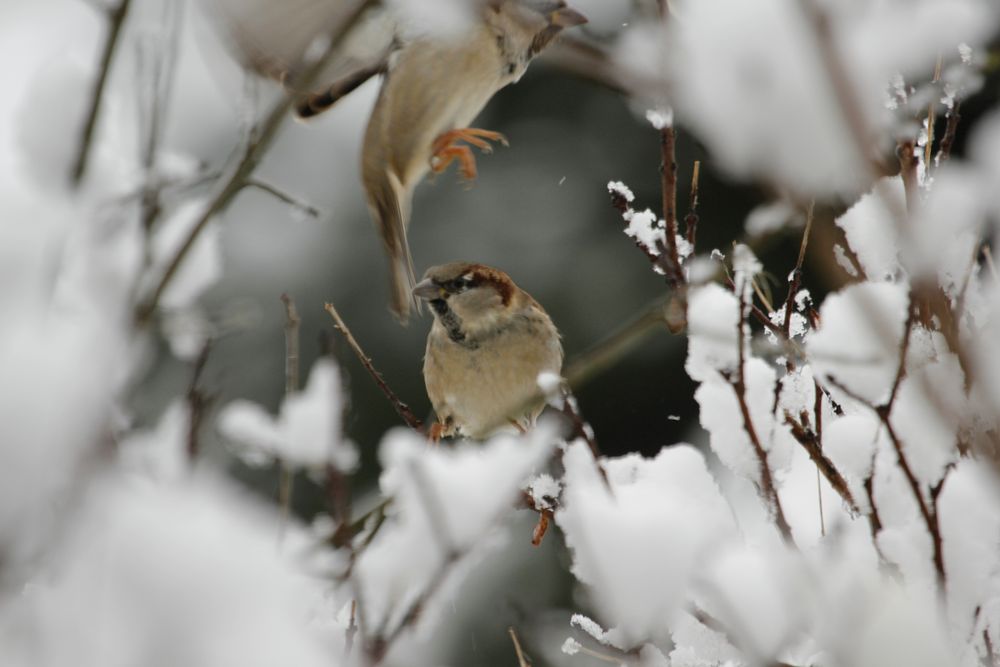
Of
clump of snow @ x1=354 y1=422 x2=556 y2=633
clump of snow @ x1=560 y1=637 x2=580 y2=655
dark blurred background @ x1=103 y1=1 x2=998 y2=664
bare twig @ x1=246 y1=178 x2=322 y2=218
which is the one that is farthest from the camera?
dark blurred background @ x1=103 y1=1 x2=998 y2=664

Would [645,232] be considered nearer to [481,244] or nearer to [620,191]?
[620,191]

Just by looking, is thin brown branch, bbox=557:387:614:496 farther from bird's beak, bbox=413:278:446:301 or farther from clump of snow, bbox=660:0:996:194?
bird's beak, bbox=413:278:446:301

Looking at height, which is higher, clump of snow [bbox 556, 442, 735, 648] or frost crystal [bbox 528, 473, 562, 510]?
clump of snow [bbox 556, 442, 735, 648]

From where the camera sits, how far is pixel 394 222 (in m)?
2.23

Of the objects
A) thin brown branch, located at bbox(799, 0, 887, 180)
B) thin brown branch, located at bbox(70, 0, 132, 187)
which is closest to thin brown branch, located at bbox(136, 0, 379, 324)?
thin brown branch, located at bbox(70, 0, 132, 187)

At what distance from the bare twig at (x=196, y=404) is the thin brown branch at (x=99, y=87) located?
0.27 m

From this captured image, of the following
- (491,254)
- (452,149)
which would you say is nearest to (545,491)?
(452,149)

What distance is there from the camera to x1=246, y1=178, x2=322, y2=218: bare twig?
58.8 inches

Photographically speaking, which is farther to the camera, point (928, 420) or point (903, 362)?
point (928, 420)

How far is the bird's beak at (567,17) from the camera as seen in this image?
6.21ft

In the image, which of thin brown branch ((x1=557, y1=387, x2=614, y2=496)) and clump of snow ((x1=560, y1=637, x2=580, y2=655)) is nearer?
thin brown branch ((x1=557, y1=387, x2=614, y2=496))

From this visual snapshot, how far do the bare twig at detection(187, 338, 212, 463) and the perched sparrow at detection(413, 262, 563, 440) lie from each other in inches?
57.6

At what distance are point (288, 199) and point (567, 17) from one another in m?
0.64

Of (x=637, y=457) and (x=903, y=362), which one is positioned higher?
(x=903, y=362)
